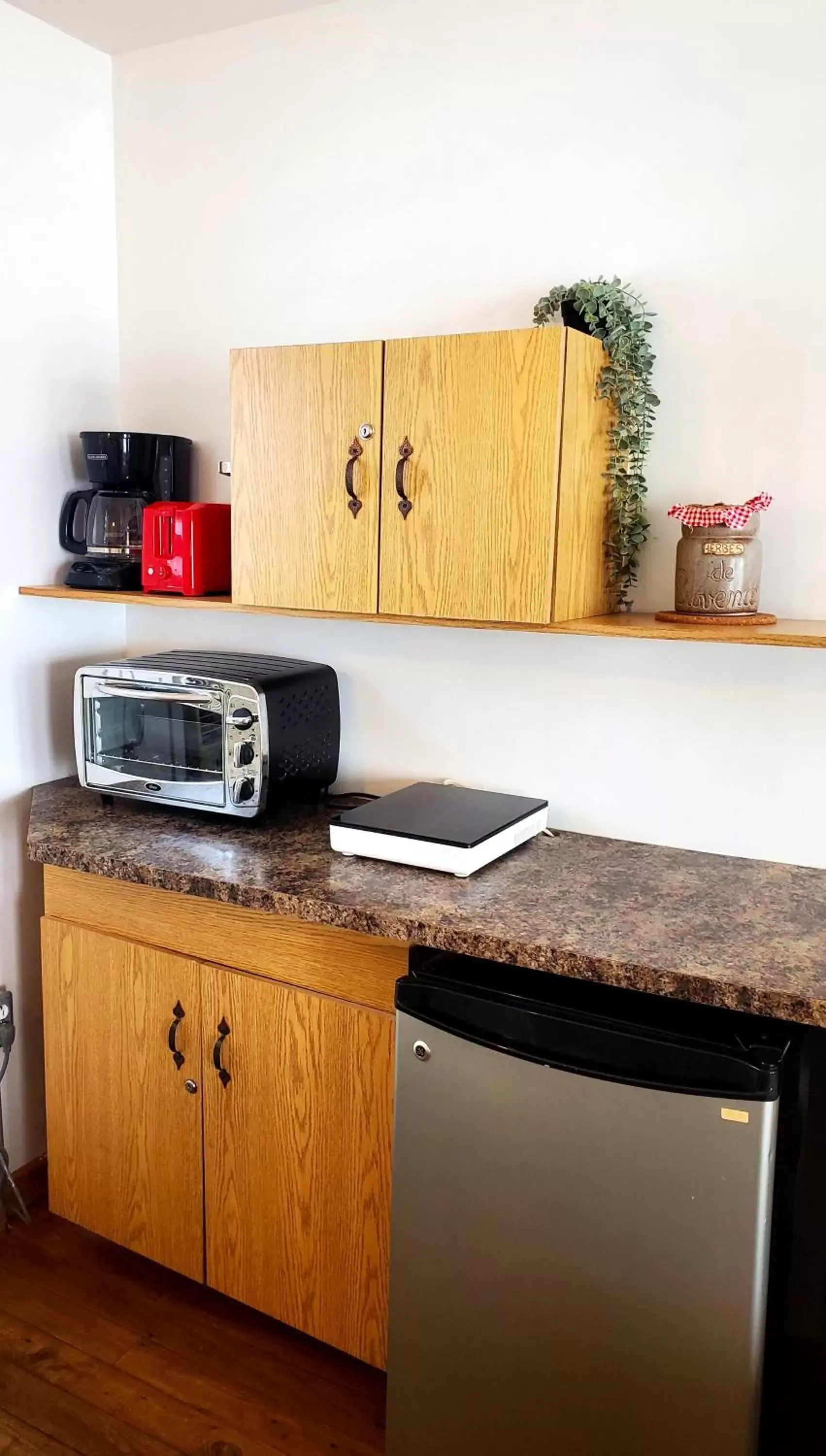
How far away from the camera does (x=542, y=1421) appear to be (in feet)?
5.09

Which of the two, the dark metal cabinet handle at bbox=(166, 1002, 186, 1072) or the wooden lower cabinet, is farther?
the dark metal cabinet handle at bbox=(166, 1002, 186, 1072)

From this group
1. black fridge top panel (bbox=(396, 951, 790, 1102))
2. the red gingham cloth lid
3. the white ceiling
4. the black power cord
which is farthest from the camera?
the black power cord

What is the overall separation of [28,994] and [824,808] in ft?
5.84

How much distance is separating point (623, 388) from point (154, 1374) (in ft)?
6.45

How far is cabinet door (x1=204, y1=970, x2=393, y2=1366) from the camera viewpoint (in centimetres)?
182

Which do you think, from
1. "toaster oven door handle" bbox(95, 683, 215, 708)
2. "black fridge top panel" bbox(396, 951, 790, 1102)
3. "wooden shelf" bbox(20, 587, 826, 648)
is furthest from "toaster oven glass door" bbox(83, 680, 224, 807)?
"black fridge top panel" bbox(396, 951, 790, 1102)

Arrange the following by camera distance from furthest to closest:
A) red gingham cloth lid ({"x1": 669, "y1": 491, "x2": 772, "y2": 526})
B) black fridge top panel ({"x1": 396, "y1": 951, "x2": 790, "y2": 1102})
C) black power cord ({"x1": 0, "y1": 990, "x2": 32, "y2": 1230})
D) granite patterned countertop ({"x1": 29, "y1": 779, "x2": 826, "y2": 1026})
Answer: black power cord ({"x1": 0, "y1": 990, "x2": 32, "y2": 1230}) → red gingham cloth lid ({"x1": 669, "y1": 491, "x2": 772, "y2": 526}) → granite patterned countertop ({"x1": 29, "y1": 779, "x2": 826, "y2": 1026}) → black fridge top panel ({"x1": 396, "y1": 951, "x2": 790, "y2": 1102})

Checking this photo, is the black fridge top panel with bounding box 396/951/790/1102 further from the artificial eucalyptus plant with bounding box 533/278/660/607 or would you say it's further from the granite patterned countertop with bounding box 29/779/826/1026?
the artificial eucalyptus plant with bounding box 533/278/660/607

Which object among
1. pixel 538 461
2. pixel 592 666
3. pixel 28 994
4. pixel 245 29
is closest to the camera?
pixel 538 461

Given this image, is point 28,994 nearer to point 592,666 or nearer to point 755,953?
point 592,666

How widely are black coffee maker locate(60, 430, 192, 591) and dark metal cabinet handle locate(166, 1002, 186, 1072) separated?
912 mm

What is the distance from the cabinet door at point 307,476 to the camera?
192 centimetres

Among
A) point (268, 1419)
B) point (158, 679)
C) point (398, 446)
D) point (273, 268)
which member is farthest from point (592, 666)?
point (268, 1419)

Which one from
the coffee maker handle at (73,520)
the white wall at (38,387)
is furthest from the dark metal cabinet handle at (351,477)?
the white wall at (38,387)
